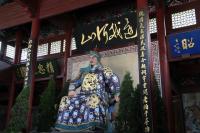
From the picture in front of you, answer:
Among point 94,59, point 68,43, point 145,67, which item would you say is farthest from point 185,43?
point 68,43

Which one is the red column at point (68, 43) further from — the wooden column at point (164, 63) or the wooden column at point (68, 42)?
the wooden column at point (164, 63)

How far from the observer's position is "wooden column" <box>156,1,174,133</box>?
23.6 feet

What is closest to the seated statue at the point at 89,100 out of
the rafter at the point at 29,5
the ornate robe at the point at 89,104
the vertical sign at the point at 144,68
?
the ornate robe at the point at 89,104

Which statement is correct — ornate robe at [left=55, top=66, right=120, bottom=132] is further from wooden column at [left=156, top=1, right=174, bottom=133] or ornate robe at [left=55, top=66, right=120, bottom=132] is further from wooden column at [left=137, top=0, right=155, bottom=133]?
wooden column at [left=156, top=1, right=174, bottom=133]

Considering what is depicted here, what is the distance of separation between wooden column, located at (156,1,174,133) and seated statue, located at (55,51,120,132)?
1.26m

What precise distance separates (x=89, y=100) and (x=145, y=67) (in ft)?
4.48

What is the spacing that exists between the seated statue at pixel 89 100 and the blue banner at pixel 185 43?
1.97 m

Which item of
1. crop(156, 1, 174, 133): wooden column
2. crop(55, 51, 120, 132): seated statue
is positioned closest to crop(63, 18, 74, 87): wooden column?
crop(55, 51, 120, 132): seated statue

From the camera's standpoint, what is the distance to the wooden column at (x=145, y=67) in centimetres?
555

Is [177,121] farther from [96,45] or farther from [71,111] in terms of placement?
[71,111]

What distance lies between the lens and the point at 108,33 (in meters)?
8.29

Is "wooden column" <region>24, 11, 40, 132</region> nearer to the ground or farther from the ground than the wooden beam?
nearer to the ground

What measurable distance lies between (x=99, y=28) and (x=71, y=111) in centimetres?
291

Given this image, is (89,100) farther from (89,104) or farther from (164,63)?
(164,63)
